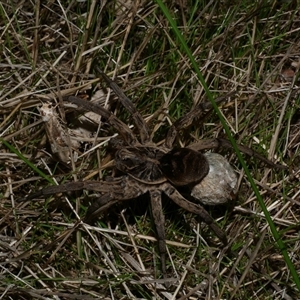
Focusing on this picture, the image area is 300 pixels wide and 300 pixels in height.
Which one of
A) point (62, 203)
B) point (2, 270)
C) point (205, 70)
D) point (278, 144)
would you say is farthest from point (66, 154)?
point (278, 144)

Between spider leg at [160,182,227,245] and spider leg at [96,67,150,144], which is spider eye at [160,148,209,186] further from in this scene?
spider leg at [96,67,150,144]

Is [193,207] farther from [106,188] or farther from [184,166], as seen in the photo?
[106,188]

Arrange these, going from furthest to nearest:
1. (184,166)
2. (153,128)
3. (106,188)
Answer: (153,128), (106,188), (184,166)

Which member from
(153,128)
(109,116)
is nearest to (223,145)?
(153,128)

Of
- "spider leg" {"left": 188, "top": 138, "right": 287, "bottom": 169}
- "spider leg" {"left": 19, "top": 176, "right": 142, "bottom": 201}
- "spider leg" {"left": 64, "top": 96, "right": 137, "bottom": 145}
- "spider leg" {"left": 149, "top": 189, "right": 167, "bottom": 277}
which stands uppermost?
"spider leg" {"left": 64, "top": 96, "right": 137, "bottom": 145}

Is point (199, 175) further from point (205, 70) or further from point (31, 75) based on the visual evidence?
point (31, 75)

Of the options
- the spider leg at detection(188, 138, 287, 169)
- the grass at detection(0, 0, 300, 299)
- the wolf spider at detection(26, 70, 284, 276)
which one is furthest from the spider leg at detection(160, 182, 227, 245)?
the spider leg at detection(188, 138, 287, 169)
